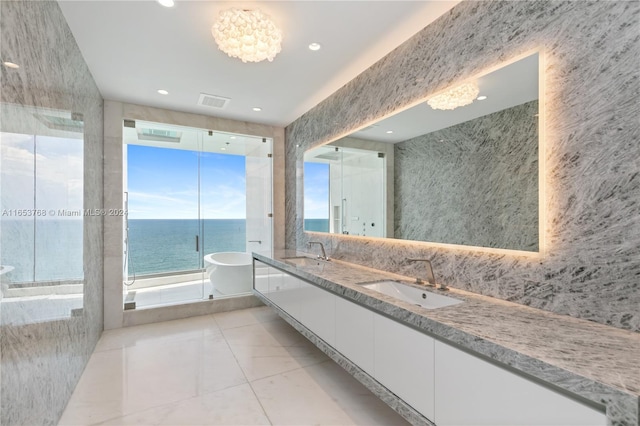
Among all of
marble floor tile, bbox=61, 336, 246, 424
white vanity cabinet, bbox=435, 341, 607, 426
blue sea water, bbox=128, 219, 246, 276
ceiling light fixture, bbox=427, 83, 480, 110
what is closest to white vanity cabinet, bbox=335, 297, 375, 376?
white vanity cabinet, bbox=435, 341, 607, 426

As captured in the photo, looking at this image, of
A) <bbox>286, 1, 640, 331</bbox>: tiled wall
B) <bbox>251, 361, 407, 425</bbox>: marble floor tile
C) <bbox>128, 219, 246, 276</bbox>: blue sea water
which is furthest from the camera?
<bbox>128, 219, 246, 276</bbox>: blue sea water

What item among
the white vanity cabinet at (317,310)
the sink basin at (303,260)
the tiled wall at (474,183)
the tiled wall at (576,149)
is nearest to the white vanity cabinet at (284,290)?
the white vanity cabinet at (317,310)

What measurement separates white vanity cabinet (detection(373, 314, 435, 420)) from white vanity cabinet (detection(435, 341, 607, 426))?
0.05 m

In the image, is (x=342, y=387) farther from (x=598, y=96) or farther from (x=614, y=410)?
(x=598, y=96)

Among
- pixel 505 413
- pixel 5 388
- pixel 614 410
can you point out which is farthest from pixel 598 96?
pixel 5 388

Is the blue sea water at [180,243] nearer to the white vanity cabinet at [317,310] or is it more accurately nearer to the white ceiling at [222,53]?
the white ceiling at [222,53]

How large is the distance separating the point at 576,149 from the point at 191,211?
4362 millimetres

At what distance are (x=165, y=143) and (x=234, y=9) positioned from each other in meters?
2.89

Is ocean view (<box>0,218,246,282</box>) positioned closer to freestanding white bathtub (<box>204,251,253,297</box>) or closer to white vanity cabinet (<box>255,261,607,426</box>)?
freestanding white bathtub (<box>204,251,253,297</box>)

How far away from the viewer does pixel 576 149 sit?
4.53ft

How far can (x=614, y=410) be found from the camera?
2.76ft

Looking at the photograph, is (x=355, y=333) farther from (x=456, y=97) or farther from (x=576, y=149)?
(x=456, y=97)

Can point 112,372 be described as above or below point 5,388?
below

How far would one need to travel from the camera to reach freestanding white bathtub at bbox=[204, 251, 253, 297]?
14.5 feet
